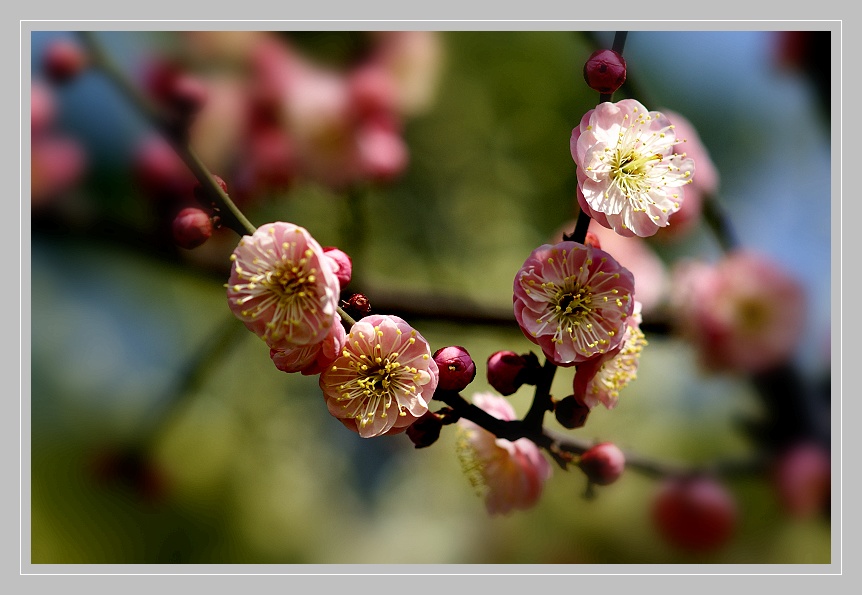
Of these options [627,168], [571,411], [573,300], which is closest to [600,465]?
[571,411]

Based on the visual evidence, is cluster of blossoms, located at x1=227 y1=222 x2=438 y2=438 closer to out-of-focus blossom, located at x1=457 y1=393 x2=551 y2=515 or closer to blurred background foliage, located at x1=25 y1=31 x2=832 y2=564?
out-of-focus blossom, located at x1=457 y1=393 x2=551 y2=515

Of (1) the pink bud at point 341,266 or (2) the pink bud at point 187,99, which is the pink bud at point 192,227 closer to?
(1) the pink bud at point 341,266

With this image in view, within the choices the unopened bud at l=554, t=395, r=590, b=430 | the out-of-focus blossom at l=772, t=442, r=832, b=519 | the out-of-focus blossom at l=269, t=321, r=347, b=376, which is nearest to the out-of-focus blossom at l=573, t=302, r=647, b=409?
the unopened bud at l=554, t=395, r=590, b=430

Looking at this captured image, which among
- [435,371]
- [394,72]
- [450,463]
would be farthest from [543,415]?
[394,72]

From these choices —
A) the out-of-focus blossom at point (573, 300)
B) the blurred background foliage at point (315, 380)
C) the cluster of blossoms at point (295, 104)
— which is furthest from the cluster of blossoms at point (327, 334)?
the cluster of blossoms at point (295, 104)

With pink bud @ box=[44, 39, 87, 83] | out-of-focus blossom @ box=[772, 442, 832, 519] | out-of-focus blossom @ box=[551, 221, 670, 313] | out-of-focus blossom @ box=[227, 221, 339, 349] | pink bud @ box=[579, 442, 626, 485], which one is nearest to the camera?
out-of-focus blossom @ box=[227, 221, 339, 349]

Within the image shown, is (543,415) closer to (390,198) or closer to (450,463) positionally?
(450,463)

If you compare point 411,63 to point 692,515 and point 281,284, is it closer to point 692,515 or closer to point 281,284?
point 281,284
